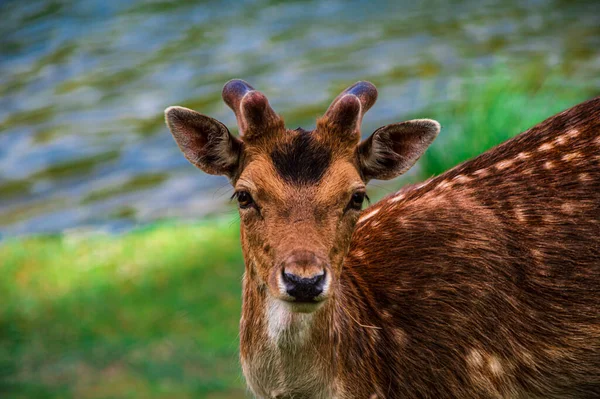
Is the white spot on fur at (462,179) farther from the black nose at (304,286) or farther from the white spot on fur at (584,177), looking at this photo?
the black nose at (304,286)

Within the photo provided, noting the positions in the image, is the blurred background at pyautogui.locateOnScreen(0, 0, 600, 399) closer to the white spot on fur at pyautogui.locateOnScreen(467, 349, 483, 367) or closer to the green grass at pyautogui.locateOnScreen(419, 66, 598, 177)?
the green grass at pyautogui.locateOnScreen(419, 66, 598, 177)

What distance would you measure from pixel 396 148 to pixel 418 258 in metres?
0.60

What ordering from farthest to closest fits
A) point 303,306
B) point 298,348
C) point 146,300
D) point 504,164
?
point 146,300 → point 504,164 → point 298,348 → point 303,306

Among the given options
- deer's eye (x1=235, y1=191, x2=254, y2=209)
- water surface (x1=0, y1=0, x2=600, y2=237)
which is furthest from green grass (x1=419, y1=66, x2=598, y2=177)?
deer's eye (x1=235, y1=191, x2=254, y2=209)

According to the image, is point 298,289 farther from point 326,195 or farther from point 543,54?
point 543,54

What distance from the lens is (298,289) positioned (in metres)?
4.32

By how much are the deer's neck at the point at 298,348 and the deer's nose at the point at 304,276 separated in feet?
1.34

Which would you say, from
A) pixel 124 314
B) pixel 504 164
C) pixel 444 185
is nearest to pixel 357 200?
pixel 444 185

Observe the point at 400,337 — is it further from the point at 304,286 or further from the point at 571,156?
the point at 571,156

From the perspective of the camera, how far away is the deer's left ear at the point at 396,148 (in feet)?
16.3

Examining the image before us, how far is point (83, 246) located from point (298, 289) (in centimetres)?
666

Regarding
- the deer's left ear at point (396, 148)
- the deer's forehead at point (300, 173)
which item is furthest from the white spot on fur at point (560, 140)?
the deer's forehead at point (300, 173)

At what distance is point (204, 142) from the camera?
502cm

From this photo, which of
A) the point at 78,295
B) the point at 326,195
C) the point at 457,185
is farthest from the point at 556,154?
the point at 78,295
